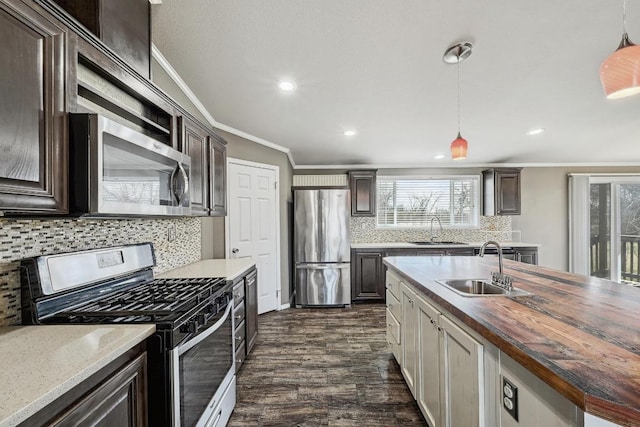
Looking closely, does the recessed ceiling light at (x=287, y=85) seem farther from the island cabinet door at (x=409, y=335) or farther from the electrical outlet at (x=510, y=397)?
the electrical outlet at (x=510, y=397)

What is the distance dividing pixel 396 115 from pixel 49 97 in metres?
3.03

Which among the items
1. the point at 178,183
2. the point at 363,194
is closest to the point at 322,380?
the point at 178,183

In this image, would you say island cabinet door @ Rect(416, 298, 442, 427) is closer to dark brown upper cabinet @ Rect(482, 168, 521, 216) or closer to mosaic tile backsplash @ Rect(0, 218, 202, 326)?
mosaic tile backsplash @ Rect(0, 218, 202, 326)

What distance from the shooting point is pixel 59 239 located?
1.35 metres

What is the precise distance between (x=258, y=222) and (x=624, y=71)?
3485 millimetres

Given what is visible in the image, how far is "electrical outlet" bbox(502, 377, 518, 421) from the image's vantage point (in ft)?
3.20

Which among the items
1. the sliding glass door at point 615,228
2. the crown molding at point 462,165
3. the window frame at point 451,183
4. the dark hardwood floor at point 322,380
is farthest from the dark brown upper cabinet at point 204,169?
the sliding glass door at point 615,228

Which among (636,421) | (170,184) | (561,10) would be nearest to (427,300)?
(636,421)

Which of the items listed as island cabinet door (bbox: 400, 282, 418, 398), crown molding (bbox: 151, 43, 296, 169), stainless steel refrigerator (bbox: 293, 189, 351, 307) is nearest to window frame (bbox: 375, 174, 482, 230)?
stainless steel refrigerator (bbox: 293, 189, 351, 307)

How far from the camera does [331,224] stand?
422 cm

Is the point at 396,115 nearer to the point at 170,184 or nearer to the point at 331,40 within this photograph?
the point at 331,40

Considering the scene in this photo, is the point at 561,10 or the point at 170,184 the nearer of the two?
the point at 170,184

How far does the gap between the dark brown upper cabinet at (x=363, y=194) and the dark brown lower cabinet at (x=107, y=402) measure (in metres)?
3.90

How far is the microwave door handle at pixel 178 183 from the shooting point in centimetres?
170
